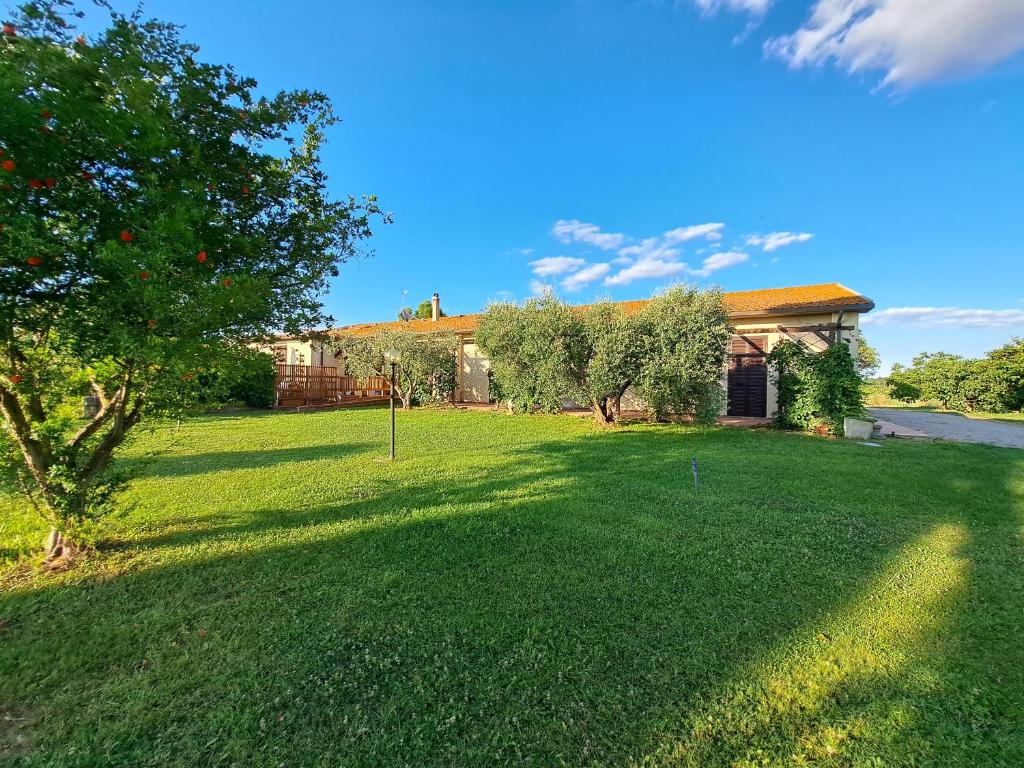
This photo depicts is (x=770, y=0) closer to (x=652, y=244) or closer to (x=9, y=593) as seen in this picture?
(x=652, y=244)

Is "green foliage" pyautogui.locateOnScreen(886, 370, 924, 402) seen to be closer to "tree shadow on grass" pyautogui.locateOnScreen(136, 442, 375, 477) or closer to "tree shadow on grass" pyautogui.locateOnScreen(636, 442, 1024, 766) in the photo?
"tree shadow on grass" pyautogui.locateOnScreen(636, 442, 1024, 766)

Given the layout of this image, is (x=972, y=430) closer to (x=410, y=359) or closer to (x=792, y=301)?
(x=792, y=301)

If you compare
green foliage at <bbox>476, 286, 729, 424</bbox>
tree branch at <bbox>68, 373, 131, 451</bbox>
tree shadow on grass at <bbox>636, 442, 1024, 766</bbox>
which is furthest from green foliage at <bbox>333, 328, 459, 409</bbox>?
tree shadow on grass at <bbox>636, 442, 1024, 766</bbox>

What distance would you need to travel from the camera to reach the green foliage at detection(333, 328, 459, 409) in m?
16.3

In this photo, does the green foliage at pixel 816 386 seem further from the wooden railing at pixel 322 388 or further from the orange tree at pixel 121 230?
the wooden railing at pixel 322 388

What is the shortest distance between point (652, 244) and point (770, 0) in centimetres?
1124

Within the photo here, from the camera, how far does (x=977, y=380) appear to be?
54.4 feet

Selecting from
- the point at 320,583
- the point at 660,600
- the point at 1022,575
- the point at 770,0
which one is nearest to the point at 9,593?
the point at 320,583

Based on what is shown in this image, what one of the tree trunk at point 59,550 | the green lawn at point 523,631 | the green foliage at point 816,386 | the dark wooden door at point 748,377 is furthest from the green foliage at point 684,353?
the tree trunk at point 59,550

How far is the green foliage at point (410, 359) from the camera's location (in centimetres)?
1628

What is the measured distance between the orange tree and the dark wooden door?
13.3 meters

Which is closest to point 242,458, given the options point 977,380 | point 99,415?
point 99,415

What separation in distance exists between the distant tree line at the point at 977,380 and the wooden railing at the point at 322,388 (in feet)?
80.6

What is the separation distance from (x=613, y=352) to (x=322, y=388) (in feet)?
43.8
